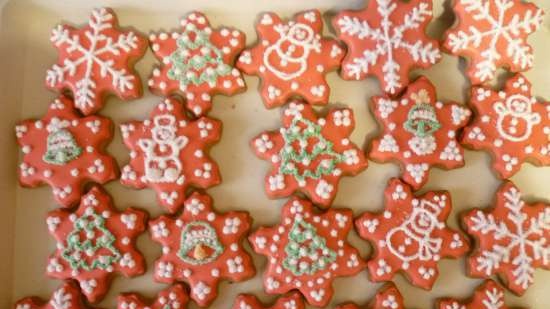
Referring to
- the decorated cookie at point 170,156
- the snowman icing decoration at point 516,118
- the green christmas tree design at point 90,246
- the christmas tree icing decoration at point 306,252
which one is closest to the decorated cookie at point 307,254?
the christmas tree icing decoration at point 306,252

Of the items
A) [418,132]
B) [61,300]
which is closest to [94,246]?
[61,300]

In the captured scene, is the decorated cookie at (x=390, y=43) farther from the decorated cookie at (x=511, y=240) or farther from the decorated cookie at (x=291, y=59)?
the decorated cookie at (x=511, y=240)

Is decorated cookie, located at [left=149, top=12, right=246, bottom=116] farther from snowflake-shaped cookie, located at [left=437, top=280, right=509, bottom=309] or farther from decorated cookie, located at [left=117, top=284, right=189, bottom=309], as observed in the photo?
snowflake-shaped cookie, located at [left=437, top=280, right=509, bottom=309]

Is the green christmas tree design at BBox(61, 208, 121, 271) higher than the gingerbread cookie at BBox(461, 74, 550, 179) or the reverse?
the reverse

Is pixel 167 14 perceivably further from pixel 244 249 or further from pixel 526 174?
pixel 526 174

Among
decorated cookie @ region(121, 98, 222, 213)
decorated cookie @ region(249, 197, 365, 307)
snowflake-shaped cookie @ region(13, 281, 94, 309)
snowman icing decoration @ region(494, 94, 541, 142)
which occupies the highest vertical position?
snowman icing decoration @ region(494, 94, 541, 142)

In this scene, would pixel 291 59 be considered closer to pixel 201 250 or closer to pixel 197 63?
pixel 197 63

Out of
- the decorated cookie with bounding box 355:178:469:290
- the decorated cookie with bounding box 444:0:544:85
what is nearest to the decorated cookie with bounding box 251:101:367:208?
the decorated cookie with bounding box 355:178:469:290
